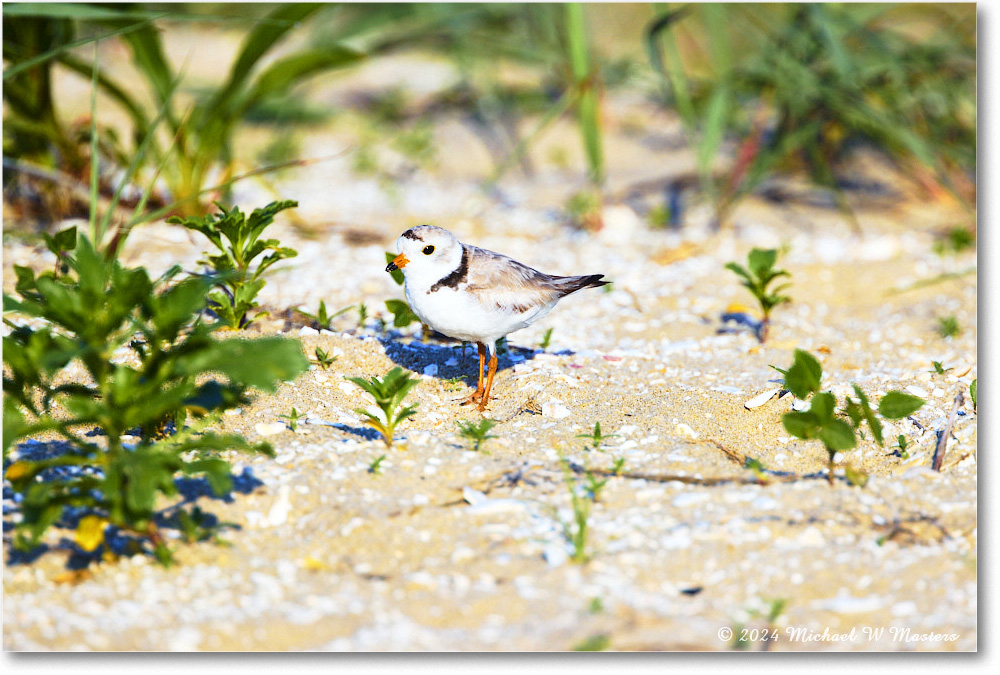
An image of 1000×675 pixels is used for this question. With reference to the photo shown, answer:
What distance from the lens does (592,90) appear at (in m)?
5.69

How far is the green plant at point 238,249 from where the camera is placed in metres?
3.50

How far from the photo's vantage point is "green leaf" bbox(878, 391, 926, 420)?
2.74 metres

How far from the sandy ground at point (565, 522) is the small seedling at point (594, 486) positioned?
0.02m

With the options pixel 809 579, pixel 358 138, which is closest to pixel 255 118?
pixel 358 138

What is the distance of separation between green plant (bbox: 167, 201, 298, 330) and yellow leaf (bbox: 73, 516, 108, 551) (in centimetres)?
122

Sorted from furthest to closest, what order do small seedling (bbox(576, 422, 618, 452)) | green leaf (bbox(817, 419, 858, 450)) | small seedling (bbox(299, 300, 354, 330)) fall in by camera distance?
1. small seedling (bbox(299, 300, 354, 330))
2. small seedling (bbox(576, 422, 618, 452))
3. green leaf (bbox(817, 419, 858, 450))

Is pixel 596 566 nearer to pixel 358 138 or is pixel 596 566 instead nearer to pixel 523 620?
pixel 523 620

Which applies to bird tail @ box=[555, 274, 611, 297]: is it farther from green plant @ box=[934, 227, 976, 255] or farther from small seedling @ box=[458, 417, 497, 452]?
green plant @ box=[934, 227, 976, 255]

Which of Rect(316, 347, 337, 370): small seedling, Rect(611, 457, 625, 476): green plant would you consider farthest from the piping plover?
Rect(611, 457, 625, 476): green plant

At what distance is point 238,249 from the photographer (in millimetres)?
3572

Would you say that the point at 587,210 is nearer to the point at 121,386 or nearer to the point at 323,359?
the point at 323,359

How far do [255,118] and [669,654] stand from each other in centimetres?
666

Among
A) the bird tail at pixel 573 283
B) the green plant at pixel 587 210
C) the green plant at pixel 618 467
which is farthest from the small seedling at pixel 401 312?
the green plant at pixel 587 210

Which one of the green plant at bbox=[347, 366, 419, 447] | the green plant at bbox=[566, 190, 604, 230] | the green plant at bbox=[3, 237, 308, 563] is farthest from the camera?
the green plant at bbox=[566, 190, 604, 230]
